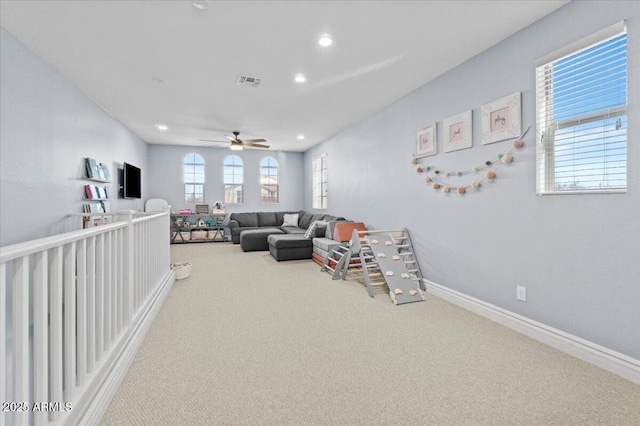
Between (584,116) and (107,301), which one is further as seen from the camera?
(584,116)

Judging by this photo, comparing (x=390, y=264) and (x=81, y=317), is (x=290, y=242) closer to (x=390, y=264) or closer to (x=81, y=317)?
(x=390, y=264)

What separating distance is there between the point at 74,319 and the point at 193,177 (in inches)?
307

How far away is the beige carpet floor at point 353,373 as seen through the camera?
164cm

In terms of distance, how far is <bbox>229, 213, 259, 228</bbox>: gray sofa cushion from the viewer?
835 cm

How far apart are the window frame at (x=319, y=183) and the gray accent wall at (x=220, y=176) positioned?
3.43 ft

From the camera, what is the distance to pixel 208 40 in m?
2.88

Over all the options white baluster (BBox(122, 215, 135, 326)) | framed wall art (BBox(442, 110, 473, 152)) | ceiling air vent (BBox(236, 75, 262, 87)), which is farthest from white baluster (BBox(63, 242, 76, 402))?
framed wall art (BBox(442, 110, 473, 152))

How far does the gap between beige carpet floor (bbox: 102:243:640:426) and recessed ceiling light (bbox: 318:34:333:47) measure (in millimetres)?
2611

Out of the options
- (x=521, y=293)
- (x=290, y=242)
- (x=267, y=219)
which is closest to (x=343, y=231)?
(x=290, y=242)

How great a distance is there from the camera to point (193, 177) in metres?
8.70

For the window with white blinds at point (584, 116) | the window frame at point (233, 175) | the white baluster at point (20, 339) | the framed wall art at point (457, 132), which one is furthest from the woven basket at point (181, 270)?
the window frame at point (233, 175)

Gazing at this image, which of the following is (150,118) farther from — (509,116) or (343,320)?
(509,116)

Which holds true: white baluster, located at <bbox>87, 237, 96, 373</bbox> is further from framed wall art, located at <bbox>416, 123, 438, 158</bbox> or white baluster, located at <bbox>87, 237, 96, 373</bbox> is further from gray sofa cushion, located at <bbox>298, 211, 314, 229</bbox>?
gray sofa cushion, located at <bbox>298, 211, 314, 229</bbox>

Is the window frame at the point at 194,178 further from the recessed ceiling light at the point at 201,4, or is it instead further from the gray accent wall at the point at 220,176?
the recessed ceiling light at the point at 201,4
